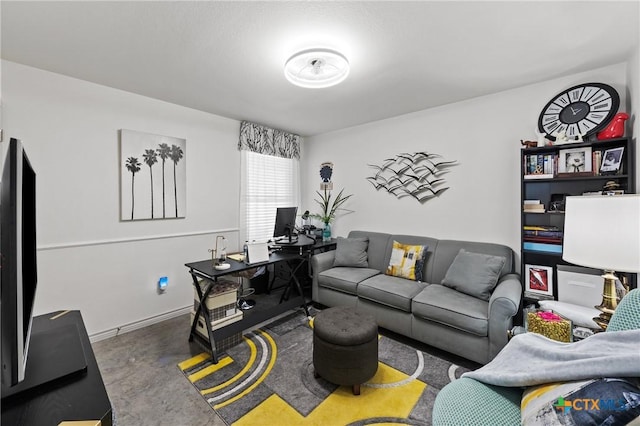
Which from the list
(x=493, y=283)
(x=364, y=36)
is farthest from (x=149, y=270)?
(x=493, y=283)

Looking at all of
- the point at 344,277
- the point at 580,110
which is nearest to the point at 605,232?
the point at 580,110

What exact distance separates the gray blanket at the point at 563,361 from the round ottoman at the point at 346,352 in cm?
81

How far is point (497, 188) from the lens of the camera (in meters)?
2.90

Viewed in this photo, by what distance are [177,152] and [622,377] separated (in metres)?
3.75

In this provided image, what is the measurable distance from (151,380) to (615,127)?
4158 millimetres

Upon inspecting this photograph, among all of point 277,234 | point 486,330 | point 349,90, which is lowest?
point 486,330

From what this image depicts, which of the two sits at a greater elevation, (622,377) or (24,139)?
(24,139)

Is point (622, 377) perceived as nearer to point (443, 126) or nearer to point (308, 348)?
point (308, 348)

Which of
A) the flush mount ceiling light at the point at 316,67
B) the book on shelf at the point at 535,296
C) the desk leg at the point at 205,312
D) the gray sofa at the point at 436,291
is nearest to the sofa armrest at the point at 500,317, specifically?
the gray sofa at the point at 436,291

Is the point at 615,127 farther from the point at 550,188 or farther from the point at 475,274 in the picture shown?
the point at 475,274

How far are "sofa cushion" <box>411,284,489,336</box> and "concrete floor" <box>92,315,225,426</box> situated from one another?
179cm

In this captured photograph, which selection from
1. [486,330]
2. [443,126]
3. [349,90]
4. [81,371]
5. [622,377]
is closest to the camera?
[622,377]

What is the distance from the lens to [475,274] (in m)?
2.54

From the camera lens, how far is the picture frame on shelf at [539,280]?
2.45m
